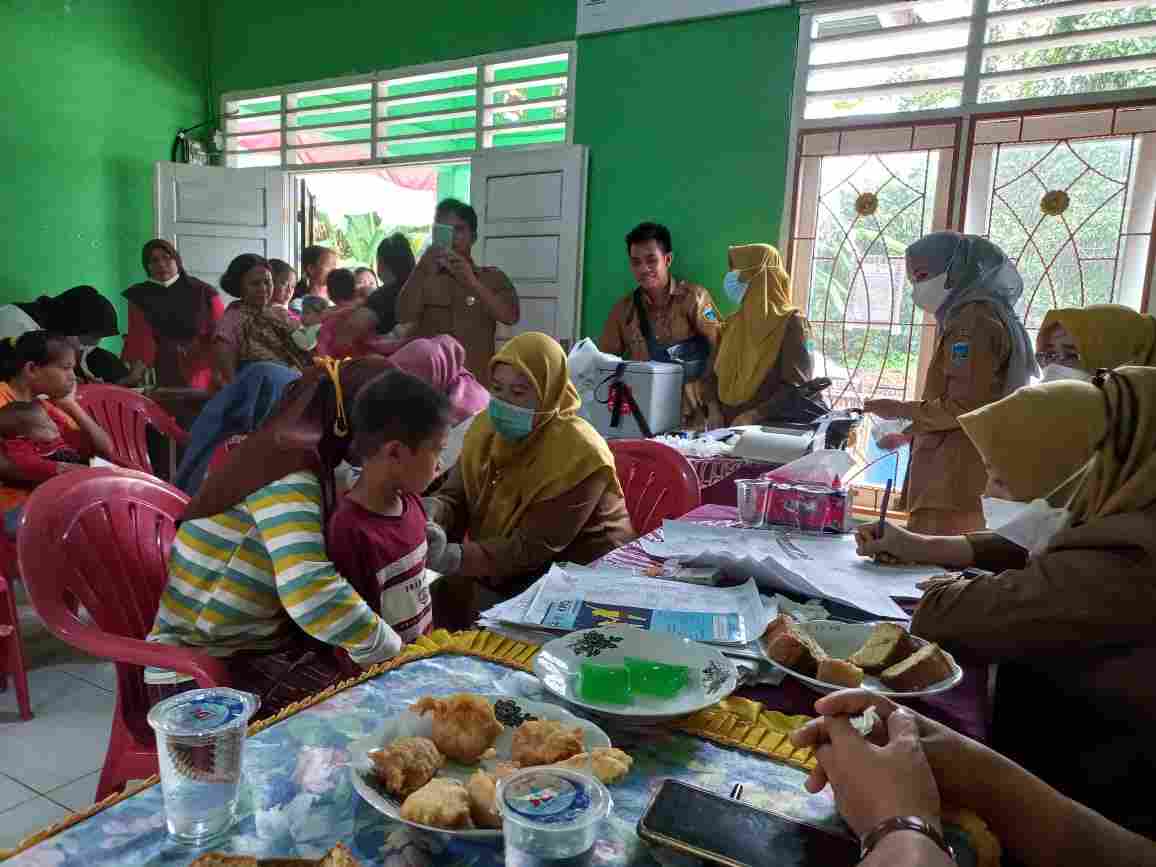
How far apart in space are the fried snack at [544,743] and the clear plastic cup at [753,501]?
0.99m

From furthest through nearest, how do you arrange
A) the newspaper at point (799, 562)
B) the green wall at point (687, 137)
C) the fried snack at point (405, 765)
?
the green wall at point (687, 137) < the newspaper at point (799, 562) < the fried snack at point (405, 765)

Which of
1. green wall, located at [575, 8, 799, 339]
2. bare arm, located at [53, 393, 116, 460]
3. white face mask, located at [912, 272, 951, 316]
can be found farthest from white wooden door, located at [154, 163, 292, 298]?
white face mask, located at [912, 272, 951, 316]

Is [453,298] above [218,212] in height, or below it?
below

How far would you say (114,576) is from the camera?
1468mm

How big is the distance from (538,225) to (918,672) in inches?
176

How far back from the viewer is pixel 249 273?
427 centimetres

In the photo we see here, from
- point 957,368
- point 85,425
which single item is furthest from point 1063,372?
point 85,425

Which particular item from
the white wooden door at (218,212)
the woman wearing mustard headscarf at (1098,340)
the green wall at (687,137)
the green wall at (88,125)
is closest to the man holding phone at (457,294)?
the green wall at (687,137)

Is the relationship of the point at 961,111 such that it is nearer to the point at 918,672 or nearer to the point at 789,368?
the point at 789,368

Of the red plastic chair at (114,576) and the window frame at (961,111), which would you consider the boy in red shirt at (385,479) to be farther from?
the window frame at (961,111)

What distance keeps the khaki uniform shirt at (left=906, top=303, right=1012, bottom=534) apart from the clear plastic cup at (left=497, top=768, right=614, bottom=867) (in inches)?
96.0

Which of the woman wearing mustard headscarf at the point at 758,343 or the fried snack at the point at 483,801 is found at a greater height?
the woman wearing mustard headscarf at the point at 758,343

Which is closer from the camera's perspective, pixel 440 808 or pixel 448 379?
pixel 440 808

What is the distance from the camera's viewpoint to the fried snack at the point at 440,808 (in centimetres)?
62
